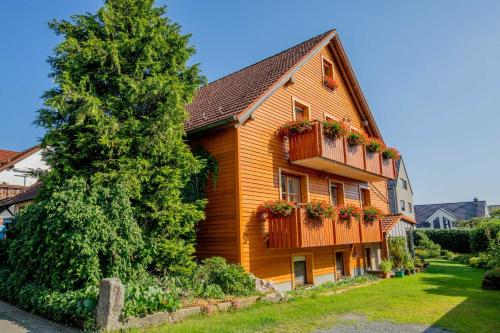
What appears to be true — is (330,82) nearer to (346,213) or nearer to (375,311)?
(346,213)

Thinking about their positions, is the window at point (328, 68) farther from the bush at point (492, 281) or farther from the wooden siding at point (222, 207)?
the bush at point (492, 281)

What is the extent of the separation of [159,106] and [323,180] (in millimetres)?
8315

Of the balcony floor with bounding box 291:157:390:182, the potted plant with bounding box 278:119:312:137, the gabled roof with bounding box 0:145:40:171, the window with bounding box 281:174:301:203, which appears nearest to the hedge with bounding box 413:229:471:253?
the balcony floor with bounding box 291:157:390:182

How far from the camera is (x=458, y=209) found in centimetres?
6550

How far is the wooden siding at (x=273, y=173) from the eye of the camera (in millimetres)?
11492

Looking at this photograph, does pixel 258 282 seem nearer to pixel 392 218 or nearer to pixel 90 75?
pixel 90 75

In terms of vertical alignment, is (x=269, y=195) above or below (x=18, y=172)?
below

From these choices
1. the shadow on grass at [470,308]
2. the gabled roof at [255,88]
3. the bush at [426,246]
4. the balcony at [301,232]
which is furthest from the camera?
the bush at [426,246]

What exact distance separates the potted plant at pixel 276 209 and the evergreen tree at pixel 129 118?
210 cm

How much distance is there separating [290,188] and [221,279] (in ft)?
17.3

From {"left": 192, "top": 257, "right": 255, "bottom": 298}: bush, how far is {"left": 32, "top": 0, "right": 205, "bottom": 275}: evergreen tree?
479mm

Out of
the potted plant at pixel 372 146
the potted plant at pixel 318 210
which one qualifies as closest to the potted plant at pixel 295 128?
the potted plant at pixel 318 210

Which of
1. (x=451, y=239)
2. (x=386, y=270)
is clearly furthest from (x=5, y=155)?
(x=451, y=239)

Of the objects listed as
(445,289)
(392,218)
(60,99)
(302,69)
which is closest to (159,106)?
(60,99)
